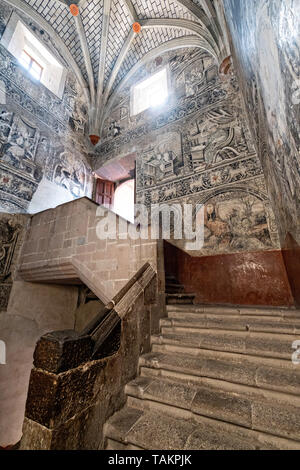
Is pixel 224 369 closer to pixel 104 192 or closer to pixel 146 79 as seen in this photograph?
pixel 104 192

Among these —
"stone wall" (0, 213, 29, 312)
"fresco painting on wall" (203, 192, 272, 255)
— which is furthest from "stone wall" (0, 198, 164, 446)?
"fresco painting on wall" (203, 192, 272, 255)

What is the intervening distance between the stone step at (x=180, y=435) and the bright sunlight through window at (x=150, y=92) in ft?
31.8

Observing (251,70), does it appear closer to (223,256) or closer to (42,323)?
(223,256)

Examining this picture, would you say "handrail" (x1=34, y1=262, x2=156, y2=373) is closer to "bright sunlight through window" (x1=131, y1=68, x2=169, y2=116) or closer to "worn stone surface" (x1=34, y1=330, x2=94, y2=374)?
"worn stone surface" (x1=34, y1=330, x2=94, y2=374)

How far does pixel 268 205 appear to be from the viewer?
5.12 metres

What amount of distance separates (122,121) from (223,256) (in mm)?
8075

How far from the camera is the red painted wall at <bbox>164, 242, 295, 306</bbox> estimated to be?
13.8 ft

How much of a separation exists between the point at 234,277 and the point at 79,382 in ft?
13.5

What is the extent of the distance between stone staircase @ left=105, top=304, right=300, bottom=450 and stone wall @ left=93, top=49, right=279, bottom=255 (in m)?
3.27

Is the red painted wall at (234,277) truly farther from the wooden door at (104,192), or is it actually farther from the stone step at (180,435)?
the wooden door at (104,192)

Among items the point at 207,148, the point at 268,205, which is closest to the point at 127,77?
the point at 207,148

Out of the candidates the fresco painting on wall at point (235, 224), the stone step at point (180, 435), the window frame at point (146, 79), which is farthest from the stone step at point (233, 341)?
the window frame at point (146, 79)

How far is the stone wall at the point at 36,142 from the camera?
6179 mm
